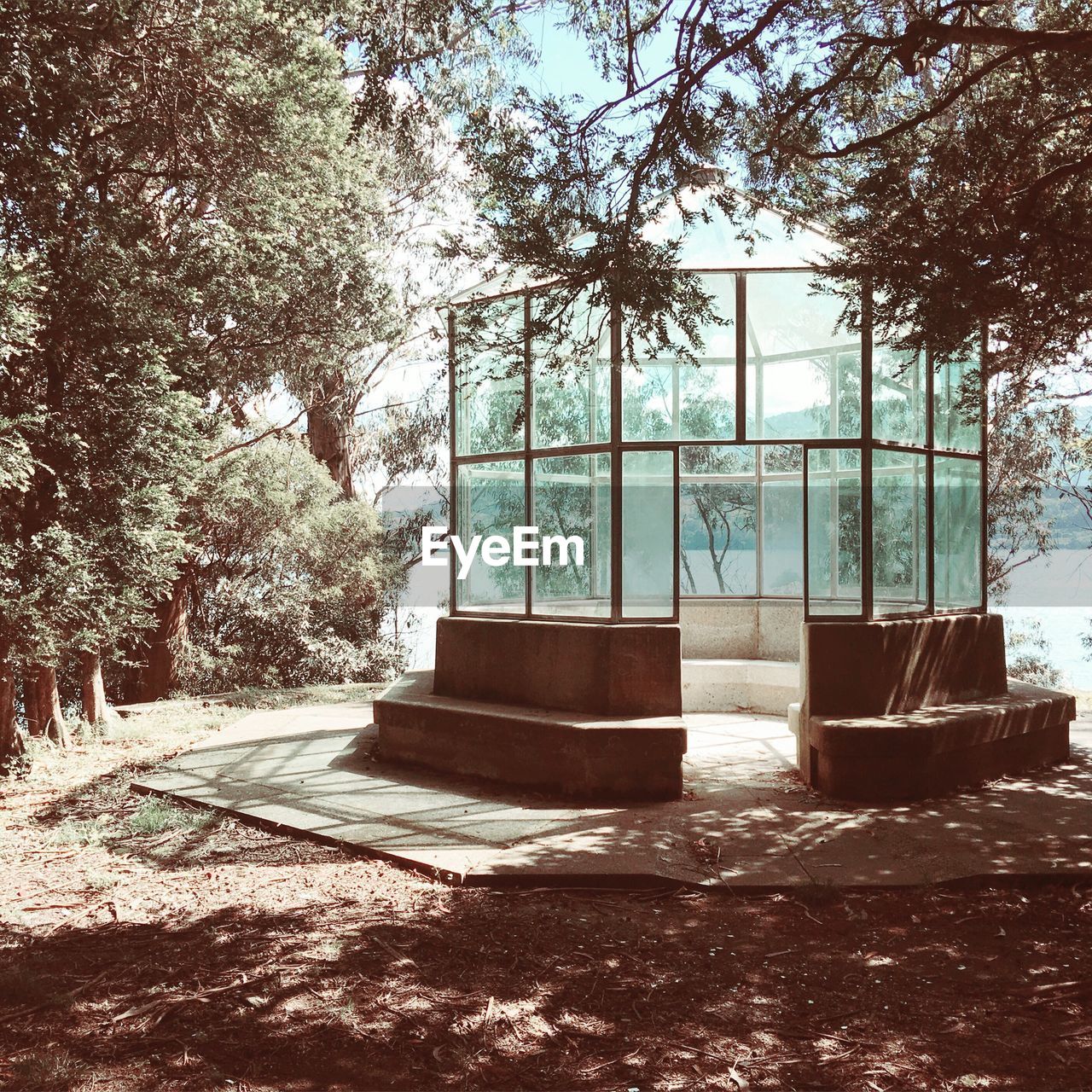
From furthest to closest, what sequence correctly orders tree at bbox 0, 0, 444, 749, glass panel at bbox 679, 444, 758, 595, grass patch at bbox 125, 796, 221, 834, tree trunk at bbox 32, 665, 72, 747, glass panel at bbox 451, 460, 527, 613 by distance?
glass panel at bbox 679, 444, 758, 595
tree trunk at bbox 32, 665, 72, 747
glass panel at bbox 451, 460, 527, 613
tree at bbox 0, 0, 444, 749
grass patch at bbox 125, 796, 221, 834

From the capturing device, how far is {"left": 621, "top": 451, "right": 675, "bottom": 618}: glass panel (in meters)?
6.80

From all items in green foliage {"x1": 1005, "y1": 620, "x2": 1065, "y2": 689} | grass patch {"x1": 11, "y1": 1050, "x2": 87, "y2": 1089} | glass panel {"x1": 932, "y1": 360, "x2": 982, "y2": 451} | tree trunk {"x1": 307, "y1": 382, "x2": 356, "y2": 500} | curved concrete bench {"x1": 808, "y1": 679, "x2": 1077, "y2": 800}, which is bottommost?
green foliage {"x1": 1005, "y1": 620, "x2": 1065, "y2": 689}

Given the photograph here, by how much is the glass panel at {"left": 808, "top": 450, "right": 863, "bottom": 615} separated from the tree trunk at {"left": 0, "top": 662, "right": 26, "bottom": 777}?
640cm

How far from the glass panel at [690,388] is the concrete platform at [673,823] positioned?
108 inches

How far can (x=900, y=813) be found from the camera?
5.93 meters

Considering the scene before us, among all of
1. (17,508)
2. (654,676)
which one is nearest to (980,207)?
(654,676)

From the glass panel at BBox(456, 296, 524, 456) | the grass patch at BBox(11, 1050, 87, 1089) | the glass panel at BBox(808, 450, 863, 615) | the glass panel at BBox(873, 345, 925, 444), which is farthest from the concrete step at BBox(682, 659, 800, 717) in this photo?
the grass patch at BBox(11, 1050, 87, 1089)

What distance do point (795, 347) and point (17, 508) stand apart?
6.70 m

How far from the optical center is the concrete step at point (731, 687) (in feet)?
31.8

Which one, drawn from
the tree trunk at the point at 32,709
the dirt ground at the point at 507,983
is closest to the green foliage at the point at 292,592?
the tree trunk at the point at 32,709

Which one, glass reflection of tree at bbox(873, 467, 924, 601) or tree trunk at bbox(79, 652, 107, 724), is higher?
glass reflection of tree at bbox(873, 467, 924, 601)

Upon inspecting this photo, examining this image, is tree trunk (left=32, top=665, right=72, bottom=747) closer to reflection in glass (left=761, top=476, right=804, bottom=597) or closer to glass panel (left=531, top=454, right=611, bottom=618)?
glass panel (left=531, top=454, right=611, bottom=618)

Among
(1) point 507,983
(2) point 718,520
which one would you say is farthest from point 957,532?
(1) point 507,983

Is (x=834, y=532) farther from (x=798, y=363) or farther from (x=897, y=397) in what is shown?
(x=798, y=363)
